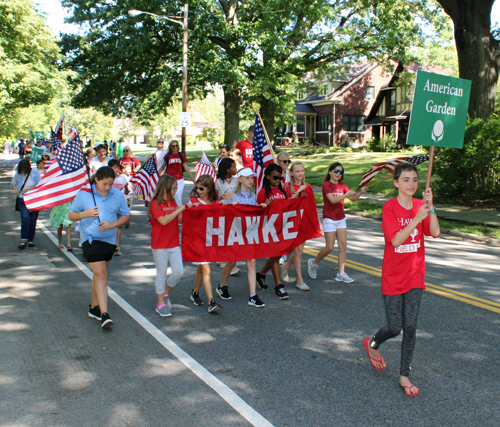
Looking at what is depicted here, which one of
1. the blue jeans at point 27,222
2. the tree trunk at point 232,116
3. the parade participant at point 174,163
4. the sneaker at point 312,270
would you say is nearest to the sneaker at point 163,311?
the sneaker at point 312,270

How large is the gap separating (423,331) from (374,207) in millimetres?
10875

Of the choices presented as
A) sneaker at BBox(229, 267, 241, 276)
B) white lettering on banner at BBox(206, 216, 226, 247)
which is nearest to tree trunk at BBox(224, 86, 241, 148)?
sneaker at BBox(229, 267, 241, 276)

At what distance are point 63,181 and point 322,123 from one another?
5076cm

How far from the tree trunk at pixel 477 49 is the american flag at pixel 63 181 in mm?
14475

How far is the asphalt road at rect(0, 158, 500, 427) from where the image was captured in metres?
4.03

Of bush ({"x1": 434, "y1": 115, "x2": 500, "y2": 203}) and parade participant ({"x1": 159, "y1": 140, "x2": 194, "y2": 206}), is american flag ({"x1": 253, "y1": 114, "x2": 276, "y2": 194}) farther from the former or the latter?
bush ({"x1": 434, "y1": 115, "x2": 500, "y2": 203})

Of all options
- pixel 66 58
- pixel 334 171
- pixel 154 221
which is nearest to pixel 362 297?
pixel 334 171

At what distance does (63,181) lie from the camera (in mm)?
6145

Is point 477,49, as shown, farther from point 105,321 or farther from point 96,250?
point 105,321

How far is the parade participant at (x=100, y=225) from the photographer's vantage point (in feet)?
19.2

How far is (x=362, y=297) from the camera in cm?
705

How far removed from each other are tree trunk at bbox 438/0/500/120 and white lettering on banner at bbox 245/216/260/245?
41.2ft

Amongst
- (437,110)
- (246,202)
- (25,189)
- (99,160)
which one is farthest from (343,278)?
(25,189)

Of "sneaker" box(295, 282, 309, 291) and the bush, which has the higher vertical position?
the bush
